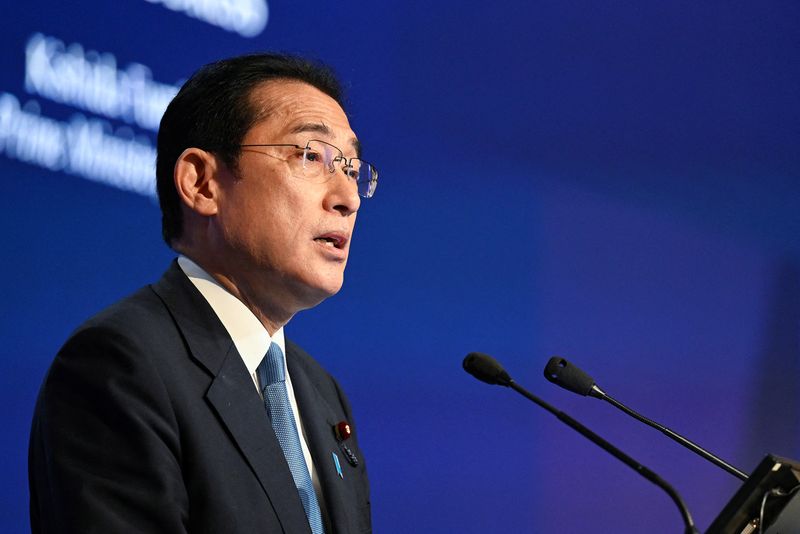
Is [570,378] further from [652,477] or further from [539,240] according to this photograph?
[539,240]

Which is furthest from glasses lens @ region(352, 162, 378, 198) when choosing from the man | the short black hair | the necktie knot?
the necktie knot

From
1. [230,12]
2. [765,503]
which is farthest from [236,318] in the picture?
[230,12]

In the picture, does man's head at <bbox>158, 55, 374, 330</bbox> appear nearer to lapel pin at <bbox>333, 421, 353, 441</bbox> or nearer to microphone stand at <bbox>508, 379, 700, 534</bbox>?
lapel pin at <bbox>333, 421, 353, 441</bbox>

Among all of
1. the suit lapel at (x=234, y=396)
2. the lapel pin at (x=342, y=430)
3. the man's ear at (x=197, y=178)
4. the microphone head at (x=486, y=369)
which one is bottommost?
the lapel pin at (x=342, y=430)

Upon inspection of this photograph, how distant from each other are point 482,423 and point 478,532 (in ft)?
1.12

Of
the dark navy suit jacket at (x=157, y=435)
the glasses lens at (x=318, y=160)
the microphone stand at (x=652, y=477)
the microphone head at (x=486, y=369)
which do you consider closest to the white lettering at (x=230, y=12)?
the glasses lens at (x=318, y=160)

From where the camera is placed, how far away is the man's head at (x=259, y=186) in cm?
182

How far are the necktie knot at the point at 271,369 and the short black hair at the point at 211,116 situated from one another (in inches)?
13.0

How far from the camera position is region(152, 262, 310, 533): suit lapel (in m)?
1.58

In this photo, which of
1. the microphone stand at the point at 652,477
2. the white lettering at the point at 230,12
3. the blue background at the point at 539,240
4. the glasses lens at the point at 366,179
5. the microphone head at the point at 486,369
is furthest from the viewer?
the blue background at the point at 539,240

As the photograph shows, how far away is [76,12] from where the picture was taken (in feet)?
7.47

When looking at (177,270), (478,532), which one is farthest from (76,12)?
(478,532)

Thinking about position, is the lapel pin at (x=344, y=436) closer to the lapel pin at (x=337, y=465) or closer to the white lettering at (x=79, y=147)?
the lapel pin at (x=337, y=465)

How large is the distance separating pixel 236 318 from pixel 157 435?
365mm
